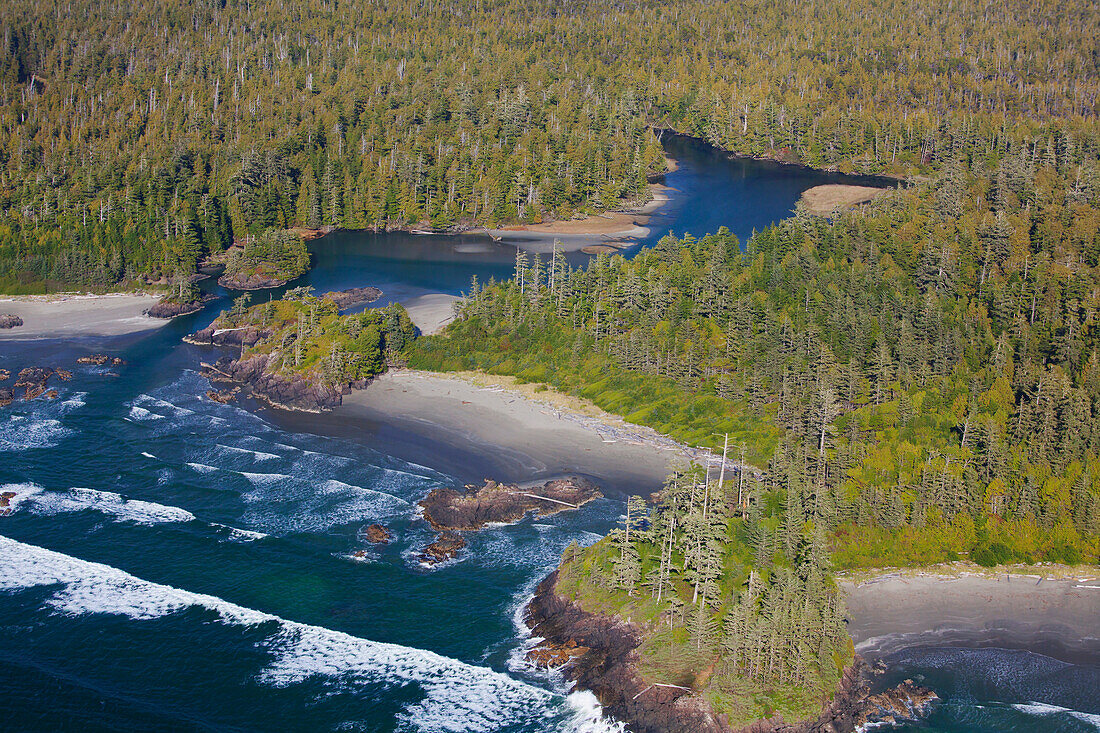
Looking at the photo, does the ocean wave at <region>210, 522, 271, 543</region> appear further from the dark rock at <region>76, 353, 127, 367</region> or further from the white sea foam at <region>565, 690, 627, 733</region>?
the dark rock at <region>76, 353, 127, 367</region>

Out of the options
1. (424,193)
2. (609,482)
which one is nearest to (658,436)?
(609,482)

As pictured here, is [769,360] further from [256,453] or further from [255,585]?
[255,585]

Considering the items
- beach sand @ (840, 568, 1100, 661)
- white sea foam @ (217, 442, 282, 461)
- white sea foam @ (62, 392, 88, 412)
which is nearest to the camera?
beach sand @ (840, 568, 1100, 661)

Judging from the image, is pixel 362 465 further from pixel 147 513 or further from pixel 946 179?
pixel 946 179

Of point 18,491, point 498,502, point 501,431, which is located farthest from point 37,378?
point 498,502

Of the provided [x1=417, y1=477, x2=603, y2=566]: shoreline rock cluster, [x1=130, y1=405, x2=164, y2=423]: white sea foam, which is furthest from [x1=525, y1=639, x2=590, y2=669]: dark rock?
[x1=130, y1=405, x2=164, y2=423]: white sea foam

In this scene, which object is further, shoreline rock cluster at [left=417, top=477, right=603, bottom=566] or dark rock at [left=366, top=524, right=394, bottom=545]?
shoreline rock cluster at [left=417, top=477, right=603, bottom=566]
